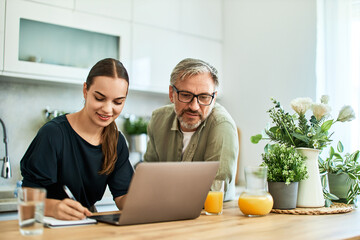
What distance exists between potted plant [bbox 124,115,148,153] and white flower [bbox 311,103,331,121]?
199 centimetres

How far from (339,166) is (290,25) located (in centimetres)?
184

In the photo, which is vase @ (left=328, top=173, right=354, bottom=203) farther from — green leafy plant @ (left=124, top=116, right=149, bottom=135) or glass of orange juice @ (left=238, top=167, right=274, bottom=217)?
green leafy plant @ (left=124, top=116, right=149, bottom=135)

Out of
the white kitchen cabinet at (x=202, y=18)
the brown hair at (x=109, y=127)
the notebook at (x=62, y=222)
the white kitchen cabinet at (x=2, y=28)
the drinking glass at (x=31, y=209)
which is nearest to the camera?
the drinking glass at (x=31, y=209)

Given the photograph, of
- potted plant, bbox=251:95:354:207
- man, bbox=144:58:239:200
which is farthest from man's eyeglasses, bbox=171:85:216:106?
potted plant, bbox=251:95:354:207

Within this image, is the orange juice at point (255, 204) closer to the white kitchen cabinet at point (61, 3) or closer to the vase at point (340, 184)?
the vase at point (340, 184)

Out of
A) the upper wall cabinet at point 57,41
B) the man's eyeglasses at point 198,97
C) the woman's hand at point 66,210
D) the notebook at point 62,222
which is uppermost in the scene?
the upper wall cabinet at point 57,41

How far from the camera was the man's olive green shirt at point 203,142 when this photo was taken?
179 cm

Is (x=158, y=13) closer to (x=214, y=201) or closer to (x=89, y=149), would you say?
(x=89, y=149)

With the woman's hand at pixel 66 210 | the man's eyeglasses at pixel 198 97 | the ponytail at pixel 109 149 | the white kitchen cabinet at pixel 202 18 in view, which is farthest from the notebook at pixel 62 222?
the white kitchen cabinet at pixel 202 18

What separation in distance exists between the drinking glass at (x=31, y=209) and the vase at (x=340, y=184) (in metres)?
1.24

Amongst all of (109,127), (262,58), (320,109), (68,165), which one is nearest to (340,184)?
(320,109)

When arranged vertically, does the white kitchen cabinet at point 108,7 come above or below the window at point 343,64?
above

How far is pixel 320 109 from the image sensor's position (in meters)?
1.63

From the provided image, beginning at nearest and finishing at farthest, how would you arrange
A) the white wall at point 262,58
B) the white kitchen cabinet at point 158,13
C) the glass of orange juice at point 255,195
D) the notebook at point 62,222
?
the notebook at point 62,222
the glass of orange juice at point 255,195
the white wall at point 262,58
the white kitchen cabinet at point 158,13
